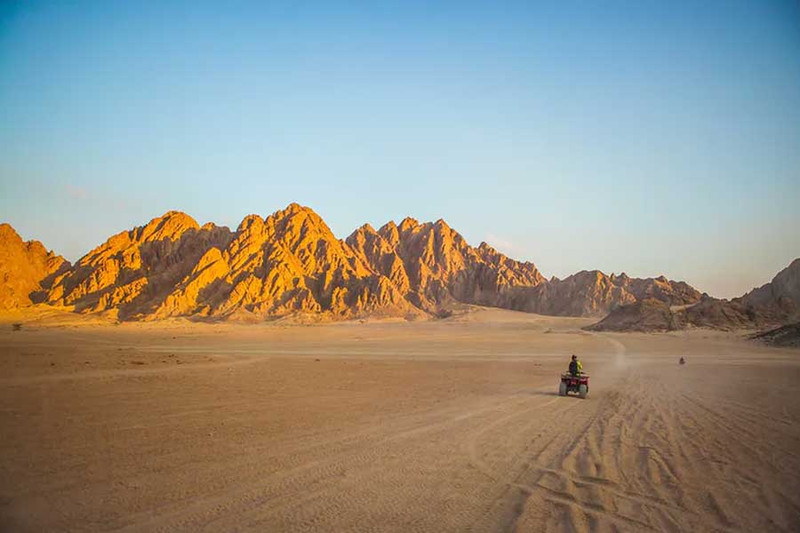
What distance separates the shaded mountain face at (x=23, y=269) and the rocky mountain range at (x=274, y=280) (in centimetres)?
29

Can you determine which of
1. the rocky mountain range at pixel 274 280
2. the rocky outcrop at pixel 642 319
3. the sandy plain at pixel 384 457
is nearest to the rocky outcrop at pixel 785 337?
the rocky outcrop at pixel 642 319

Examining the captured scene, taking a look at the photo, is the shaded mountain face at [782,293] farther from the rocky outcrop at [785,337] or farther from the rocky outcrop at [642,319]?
the rocky outcrop at [785,337]

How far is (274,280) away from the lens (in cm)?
10262

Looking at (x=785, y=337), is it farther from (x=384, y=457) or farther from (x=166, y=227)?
(x=166, y=227)

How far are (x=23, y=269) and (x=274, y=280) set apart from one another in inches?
2173

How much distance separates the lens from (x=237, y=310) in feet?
299

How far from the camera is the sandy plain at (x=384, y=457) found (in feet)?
19.1

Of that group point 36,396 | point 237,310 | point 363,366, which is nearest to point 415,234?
point 237,310

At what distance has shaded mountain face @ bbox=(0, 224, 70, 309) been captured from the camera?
9081 centimetres

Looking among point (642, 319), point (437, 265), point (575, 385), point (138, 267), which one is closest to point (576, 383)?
point (575, 385)

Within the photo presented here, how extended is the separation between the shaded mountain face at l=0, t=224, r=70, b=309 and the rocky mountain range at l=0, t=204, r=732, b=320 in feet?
0.97

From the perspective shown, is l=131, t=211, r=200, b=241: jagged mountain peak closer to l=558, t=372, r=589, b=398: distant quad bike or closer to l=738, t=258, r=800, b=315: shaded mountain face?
l=558, t=372, r=589, b=398: distant quad bike

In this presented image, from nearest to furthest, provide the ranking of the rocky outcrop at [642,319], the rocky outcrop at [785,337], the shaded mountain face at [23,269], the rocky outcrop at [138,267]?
the rocky outcrop at [785,337]
the rocky outcrop at [642,319]
the shaded mountain face at [23,269]
the rocky outcrop at [138,267]

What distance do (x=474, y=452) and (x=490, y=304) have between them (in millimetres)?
142069
